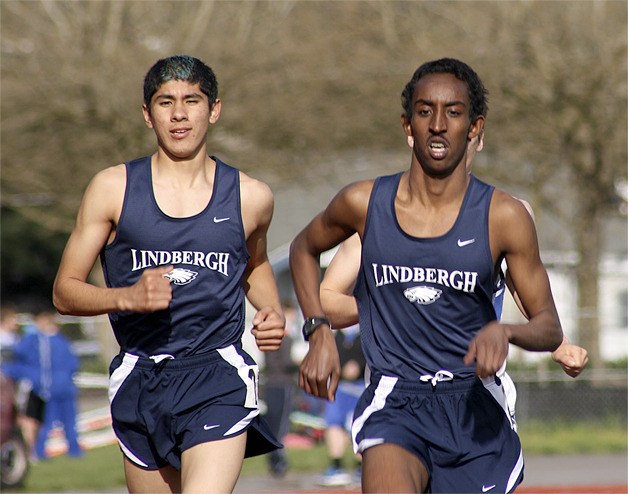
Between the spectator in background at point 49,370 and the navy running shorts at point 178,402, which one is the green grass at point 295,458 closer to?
the spectator in background at point 49,370

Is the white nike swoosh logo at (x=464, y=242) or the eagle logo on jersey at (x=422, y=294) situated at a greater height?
the white nike swoosh logo at (x=464, y=242)

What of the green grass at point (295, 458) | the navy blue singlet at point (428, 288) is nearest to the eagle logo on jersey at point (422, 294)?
the navy blue singlet at point (428, 288)

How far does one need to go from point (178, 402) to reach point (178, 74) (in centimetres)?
137

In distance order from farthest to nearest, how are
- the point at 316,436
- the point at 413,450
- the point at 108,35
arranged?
the point at 108,35 < the point at 316,436 < the point at 413,450

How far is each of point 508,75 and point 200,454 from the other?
1471 cm

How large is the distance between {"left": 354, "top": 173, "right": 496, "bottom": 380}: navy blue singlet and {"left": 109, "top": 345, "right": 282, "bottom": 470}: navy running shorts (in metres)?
0.75

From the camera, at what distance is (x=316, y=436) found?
1856cm

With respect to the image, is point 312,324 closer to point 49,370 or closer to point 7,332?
point 49,370

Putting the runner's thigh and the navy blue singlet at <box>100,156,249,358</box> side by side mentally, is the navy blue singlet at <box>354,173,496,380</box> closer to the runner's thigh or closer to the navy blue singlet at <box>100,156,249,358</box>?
the runner's thigh

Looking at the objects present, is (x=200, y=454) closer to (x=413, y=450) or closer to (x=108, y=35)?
(x=413, y=450)

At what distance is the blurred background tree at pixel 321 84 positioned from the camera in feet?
62.6

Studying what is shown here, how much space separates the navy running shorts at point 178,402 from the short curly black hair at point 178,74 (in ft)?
3.64

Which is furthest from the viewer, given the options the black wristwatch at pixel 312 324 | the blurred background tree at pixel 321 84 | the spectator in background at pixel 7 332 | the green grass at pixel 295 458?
the blurred background tree at pixel 321 84

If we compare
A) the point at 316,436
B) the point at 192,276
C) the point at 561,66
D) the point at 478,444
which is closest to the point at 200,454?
the point at 192,276
